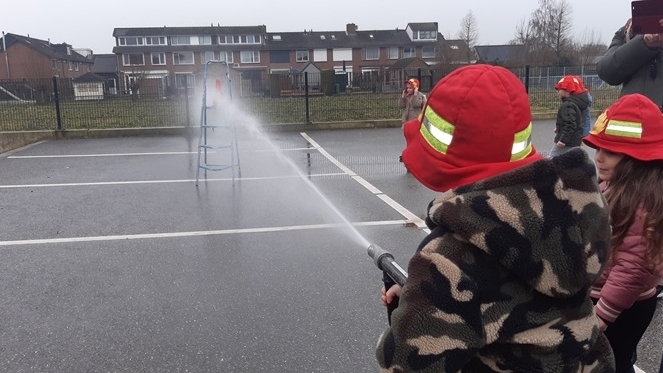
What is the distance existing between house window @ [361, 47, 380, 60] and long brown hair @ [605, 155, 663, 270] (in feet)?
262

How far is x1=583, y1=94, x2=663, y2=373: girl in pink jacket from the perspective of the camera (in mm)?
2250

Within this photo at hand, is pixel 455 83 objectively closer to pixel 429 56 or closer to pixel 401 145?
pixel 401 145

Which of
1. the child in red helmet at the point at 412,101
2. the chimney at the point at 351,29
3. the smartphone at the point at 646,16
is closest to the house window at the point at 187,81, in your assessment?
the child in red helmet at the point at 412,101

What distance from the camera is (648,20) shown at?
3.01 m

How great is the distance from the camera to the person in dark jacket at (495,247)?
127cm

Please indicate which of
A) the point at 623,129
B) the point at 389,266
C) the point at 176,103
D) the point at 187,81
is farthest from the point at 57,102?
the point at 389,266

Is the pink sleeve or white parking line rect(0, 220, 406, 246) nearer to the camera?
the pink sleeve

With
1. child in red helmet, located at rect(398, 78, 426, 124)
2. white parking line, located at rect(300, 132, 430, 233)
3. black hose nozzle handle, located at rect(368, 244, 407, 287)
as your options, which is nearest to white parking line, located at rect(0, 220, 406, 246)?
white parking line, located at rect(300, 132, 430, 233)

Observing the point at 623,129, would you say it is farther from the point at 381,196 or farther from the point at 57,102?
the point at 57,102

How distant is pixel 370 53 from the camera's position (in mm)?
80312

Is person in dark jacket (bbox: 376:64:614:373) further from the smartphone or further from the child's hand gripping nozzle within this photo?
the smartphone

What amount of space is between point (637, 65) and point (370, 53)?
79311 mm

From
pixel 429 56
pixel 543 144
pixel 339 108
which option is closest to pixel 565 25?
pixel 429 56

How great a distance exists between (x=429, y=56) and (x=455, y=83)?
8254 centimetres
